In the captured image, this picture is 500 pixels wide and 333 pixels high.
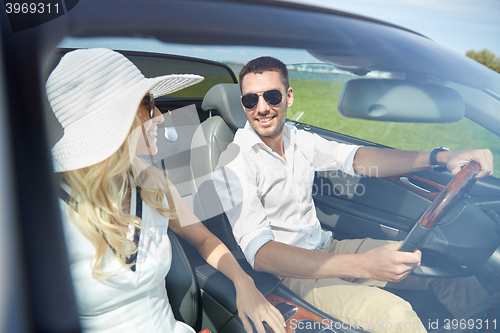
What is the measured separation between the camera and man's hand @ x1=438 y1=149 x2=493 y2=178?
121 cm

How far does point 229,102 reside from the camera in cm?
175

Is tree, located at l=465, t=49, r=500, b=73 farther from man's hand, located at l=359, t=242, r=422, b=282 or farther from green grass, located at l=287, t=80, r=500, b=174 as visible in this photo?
man's hand, located at l=359, t=242, r=422, b=282

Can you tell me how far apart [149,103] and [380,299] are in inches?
37.9

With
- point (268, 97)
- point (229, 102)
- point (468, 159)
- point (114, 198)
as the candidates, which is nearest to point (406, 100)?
point (468, 159)

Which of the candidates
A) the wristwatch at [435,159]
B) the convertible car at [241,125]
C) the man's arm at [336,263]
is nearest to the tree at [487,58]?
the convertible car at [241,125]

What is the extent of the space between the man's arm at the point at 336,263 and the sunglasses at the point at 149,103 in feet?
2.16

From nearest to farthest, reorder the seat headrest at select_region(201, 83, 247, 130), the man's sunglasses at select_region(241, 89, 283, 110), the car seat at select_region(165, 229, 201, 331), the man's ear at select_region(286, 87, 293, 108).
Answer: the car seat at select_region(165, 229, 201, 331) → the man's sunglasses at select_region(241, 89, 283, 110) → the man's ear at select_region(286, 87, 293, 108) → the seat headrest at select_region(201, 83, 247, 130)

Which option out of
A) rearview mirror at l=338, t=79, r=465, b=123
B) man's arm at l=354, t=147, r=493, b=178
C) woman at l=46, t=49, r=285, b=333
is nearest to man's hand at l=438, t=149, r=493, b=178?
man's arm at l=354, t=147, r=493, b=178

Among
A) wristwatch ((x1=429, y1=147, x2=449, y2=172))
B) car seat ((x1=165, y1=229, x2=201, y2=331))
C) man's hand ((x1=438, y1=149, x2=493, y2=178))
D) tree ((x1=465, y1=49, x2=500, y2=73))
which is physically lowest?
car seat ((x1=165, y1=229, x2=201, y2=331))

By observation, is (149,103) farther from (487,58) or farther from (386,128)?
(487,58)

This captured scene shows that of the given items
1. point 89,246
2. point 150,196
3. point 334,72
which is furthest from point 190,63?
point 89,246

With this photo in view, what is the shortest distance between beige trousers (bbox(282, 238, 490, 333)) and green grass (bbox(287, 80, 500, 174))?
Result: 458mm

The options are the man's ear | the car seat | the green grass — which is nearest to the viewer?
the car seat

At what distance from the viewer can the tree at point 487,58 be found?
1.43 metres
